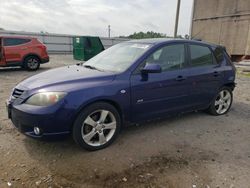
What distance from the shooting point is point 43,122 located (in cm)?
308

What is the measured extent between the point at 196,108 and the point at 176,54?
1.18 m

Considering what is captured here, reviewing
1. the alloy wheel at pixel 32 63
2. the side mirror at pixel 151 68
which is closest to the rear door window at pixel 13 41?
the alloy wheel at pixel 32 63

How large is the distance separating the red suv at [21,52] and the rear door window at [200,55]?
8.71 metres

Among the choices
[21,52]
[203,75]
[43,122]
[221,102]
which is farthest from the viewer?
[21,52]

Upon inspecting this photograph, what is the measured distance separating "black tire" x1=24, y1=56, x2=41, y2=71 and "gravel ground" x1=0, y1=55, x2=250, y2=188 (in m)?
7.27

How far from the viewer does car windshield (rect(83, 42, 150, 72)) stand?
3.90 meters

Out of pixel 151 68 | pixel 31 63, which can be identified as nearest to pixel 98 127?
pixel 151 68

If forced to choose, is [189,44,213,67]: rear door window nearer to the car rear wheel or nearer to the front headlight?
the car rear wheel

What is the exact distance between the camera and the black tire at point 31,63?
443 inches

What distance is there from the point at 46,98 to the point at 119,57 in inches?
61.0

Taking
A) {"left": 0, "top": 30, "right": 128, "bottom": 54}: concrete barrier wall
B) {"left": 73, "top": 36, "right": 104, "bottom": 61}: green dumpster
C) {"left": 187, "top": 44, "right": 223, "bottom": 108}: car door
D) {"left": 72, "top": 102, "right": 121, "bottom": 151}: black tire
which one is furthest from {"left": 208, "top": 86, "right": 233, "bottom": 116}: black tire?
{"left": 0, "top": 30, "right": 128, "bottom": 54}: concrete barrier wall

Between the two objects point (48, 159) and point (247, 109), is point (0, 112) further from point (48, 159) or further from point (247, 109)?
point (247, 109)

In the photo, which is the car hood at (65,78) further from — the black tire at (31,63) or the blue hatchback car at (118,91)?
the black tire at (31,63)

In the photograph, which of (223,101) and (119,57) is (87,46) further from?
(119,57)
